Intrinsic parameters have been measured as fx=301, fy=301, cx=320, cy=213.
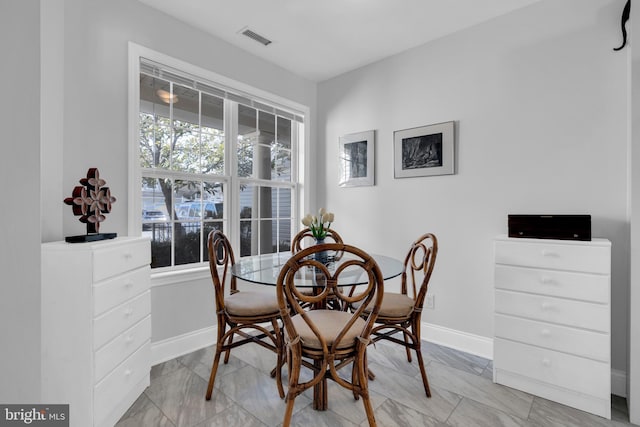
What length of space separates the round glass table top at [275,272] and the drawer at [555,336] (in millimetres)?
835

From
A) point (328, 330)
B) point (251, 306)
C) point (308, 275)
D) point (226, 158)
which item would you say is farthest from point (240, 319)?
point (226, 158)

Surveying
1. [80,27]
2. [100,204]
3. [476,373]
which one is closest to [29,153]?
[100,204]

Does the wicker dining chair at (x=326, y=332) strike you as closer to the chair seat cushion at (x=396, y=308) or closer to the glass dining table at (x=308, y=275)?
the glass dining table at (x=308, y=275)

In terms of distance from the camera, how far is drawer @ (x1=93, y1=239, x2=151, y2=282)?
5.15ft

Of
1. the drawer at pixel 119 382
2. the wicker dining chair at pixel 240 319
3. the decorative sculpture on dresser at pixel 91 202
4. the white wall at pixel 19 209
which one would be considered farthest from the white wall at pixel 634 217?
the decorative sculpture on dresser at pixel 91 202

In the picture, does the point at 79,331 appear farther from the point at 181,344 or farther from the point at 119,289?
the point at 181,344

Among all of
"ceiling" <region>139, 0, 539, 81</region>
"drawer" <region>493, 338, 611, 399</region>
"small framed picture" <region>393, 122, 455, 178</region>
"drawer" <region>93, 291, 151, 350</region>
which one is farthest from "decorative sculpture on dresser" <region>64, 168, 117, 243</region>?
"drawer" <region>493, 338, 611, 399</region>

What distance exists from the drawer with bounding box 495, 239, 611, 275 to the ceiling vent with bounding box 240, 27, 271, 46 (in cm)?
264

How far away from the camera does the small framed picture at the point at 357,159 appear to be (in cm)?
324

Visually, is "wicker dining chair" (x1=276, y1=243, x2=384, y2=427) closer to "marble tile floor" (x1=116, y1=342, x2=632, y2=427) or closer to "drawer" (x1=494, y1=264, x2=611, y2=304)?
"marble tile floor" (x1=116, y1=342, x2=632, y2=427)

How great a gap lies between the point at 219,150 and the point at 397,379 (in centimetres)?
247

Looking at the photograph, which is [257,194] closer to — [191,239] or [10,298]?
[191,239]

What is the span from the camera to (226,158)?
2.93 meters

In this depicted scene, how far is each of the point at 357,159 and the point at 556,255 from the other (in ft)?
6.55
